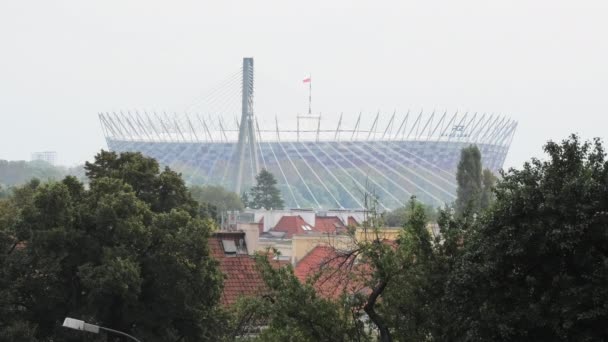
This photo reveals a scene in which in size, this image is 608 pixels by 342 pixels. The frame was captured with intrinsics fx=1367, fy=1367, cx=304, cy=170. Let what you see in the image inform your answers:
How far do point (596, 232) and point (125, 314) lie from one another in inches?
598

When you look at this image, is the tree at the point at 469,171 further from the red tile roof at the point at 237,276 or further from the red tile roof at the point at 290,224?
the red tile roof at the point at 237,276

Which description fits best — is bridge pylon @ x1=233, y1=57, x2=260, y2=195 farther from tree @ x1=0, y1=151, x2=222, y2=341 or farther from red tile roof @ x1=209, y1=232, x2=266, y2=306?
tree @ x1=0, y1=151, x2=222, y2=341

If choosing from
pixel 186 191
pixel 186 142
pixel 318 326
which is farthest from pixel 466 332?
pixel 186 142

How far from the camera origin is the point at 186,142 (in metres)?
157

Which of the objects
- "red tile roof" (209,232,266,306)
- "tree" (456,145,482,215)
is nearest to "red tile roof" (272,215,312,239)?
"tree" (456,145,482,215)

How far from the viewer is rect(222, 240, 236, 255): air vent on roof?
4162 cm

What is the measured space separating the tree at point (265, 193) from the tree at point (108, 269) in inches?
4321

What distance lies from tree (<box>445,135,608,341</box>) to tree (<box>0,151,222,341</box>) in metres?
12.5

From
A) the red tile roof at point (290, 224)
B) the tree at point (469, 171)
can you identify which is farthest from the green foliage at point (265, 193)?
the red tile roof at point (290, 224)

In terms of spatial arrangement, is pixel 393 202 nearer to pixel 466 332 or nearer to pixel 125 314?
pixel 125 314

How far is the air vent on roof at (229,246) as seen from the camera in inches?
1639

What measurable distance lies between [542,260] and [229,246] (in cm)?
2526

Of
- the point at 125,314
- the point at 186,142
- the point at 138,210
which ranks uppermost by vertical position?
the point at 186,142

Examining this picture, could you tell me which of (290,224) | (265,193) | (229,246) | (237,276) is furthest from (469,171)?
(237,276)
